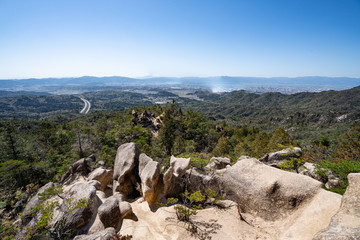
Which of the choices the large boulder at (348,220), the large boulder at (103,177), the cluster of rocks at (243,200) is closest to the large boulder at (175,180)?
the cluster of rocks at (243,200)

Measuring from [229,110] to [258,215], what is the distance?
7413 inches

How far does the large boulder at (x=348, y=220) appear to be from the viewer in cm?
629

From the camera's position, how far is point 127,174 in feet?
54.1

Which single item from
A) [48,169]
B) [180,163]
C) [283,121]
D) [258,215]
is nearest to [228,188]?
[258,215]

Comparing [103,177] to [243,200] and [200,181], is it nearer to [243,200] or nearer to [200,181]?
[200,181]

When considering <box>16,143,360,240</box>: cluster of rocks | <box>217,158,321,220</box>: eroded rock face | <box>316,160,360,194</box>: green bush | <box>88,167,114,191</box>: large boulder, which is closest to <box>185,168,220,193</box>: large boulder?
<box>16,143,360,240</box>: cluster of rocks

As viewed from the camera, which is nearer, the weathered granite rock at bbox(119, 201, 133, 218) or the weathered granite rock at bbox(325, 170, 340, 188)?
the weathered granite rock at bbox(119, 201, 133, 218)

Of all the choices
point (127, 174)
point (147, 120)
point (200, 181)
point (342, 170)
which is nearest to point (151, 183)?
point (127, 174)

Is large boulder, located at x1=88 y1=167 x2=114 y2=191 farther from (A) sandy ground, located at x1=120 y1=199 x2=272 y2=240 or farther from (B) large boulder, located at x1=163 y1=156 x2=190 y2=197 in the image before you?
(B) large boulder, located at x1=163 y1=156 x2=190 y2=197

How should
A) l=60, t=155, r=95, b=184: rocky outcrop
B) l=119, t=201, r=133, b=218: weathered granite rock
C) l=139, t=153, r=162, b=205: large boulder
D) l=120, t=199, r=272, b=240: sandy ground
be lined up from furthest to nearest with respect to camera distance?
l=60, t=155, r=95, b=184: rocky outcrop
l=139, t=153, r=162, b=205: large boulder
l=119, t=201, r=133, b=218: weathered granite rock
l=120, t=199, r=272, b=240: sandy ground

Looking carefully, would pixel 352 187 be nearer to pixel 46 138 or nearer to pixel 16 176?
pixel 16 176

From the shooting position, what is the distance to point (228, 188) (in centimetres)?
1367

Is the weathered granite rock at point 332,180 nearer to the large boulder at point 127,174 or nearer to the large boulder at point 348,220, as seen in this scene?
the large boulder at point 348,220

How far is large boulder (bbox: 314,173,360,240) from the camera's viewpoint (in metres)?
6.29
